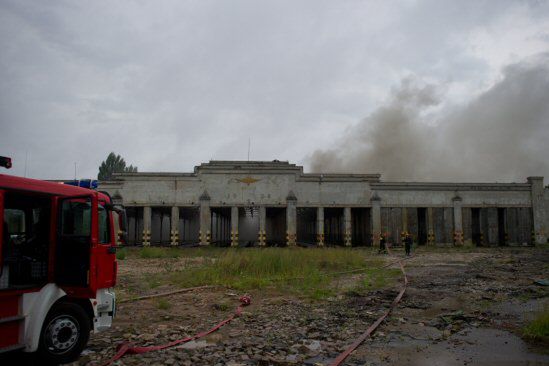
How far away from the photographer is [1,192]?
18.0ft

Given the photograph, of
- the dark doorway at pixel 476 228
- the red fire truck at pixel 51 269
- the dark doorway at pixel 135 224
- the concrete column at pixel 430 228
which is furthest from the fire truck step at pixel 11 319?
the dark doorway at pixel 476 228

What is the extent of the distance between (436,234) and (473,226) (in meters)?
5.07

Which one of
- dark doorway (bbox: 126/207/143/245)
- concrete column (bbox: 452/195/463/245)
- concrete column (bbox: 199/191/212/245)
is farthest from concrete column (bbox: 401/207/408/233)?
dark doorway (bbox: 126/207/143/245)

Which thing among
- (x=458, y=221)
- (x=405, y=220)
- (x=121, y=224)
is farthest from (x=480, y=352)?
(x=458, y=221)

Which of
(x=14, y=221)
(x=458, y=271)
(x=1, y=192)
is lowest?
(x=458, y=271)

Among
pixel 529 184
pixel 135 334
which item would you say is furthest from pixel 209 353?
pixel 529 184

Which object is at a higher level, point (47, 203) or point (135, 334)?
point (47, 203)

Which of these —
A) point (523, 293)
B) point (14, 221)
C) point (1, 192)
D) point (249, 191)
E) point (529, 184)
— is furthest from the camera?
point (529, 184)

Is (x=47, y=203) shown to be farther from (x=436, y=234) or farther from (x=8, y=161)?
(x=436, y=234)

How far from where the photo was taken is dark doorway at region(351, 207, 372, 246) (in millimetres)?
37625

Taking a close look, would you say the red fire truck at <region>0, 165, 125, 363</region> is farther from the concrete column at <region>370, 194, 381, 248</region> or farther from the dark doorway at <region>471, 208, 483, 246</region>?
the dark doorway at <region>471, 208, 483, 246</region>

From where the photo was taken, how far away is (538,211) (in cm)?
3903

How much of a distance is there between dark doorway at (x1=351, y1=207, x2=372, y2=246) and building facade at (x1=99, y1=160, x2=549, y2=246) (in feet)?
0.32

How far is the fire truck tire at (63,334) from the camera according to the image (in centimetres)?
589
